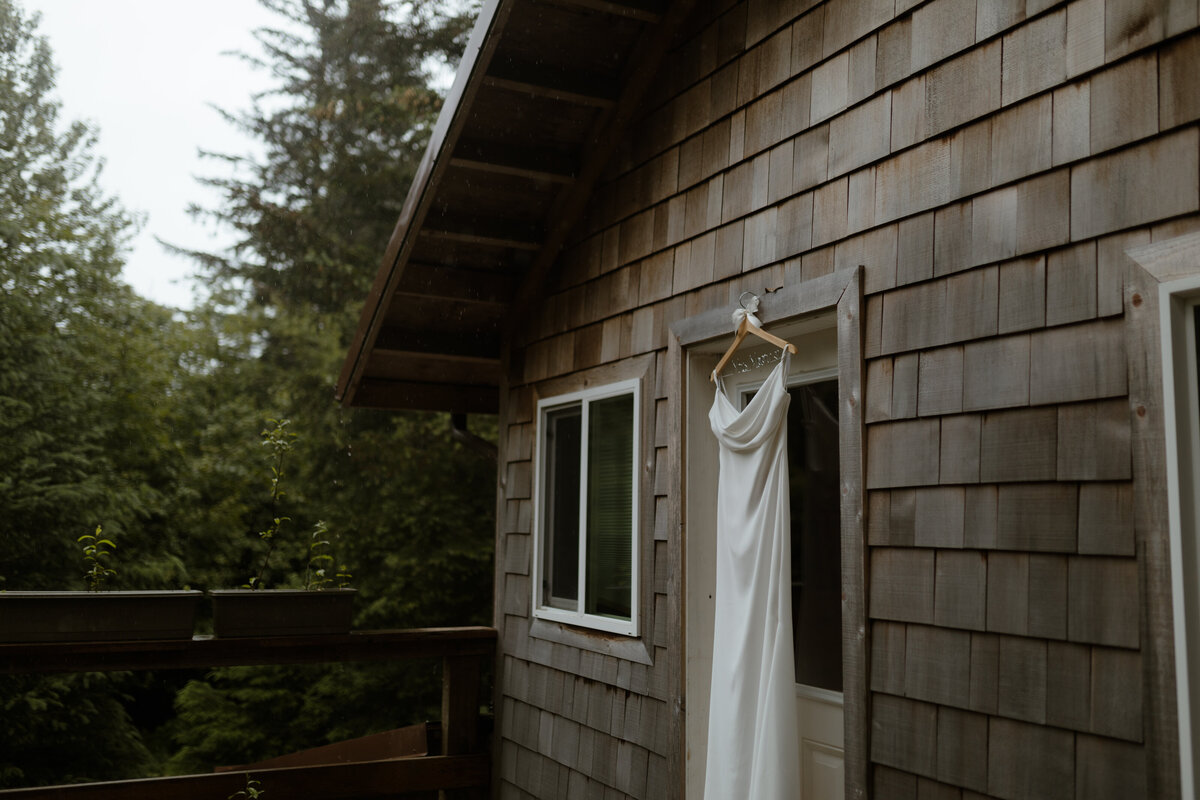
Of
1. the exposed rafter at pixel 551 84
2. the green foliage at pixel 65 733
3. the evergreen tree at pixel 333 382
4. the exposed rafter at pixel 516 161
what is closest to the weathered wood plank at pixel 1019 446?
the exposed rafter at pixel 551 84

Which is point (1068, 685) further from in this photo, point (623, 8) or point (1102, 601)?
point (623, 8)

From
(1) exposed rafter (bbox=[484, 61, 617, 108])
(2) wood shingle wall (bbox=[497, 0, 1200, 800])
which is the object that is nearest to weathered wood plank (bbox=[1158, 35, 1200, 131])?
(2) wood shingle wall (bbox=[497, 0, 1200, 800])

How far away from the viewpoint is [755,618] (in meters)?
2.84

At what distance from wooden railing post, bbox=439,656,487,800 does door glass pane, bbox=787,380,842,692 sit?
191cm

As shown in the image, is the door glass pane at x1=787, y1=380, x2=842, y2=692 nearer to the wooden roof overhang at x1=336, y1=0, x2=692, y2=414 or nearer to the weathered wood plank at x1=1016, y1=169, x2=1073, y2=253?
the weathered wood plank at x1=1016, y1=169, x2=1073, y2=253

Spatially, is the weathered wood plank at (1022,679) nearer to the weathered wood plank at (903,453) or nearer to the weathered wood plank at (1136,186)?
the weathered wood plank at (903,453)

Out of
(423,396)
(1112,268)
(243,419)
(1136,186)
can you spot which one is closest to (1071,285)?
(1112,268)

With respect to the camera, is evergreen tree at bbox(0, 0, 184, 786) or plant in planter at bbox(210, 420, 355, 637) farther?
evergreen tree at bbox(0, 0, 184, 786)

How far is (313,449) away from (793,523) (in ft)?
24.0

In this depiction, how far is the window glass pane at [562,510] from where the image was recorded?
13.7ft

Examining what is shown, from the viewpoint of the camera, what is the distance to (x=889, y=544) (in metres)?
2.48

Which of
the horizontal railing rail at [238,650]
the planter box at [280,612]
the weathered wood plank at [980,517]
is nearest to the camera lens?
the weathered wood plank at [980,517]

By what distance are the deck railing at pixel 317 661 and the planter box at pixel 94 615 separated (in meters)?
0.04

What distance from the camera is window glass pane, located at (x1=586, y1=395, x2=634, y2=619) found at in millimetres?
3750
